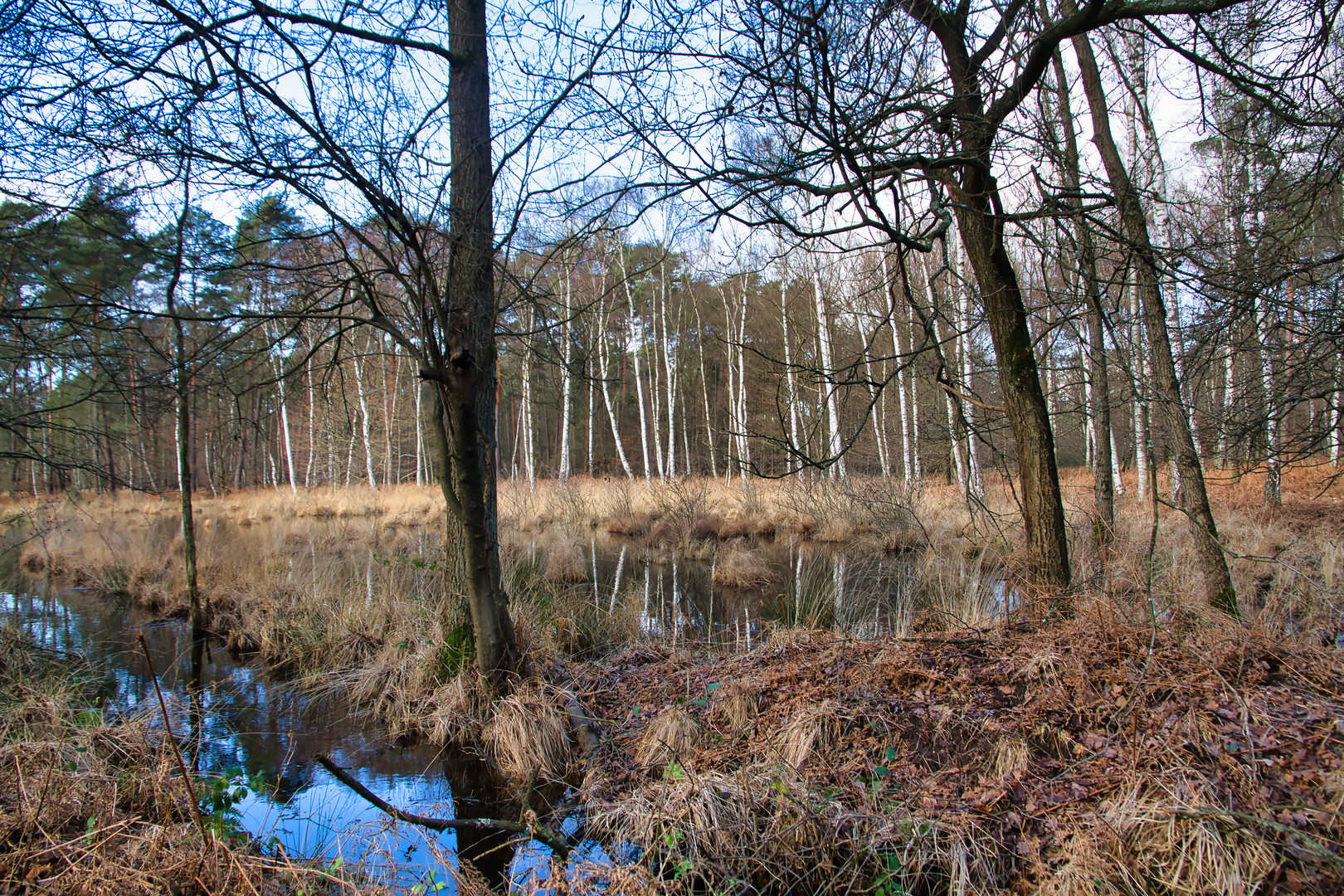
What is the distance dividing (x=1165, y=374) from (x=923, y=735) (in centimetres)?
415

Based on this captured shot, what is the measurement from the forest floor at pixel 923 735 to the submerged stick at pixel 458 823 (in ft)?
0.94

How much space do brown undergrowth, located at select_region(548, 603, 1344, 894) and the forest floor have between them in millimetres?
11

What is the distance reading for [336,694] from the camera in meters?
5.62

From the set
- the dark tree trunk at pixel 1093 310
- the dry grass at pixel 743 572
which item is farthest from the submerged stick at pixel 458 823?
the dry grass at pixel 743 572

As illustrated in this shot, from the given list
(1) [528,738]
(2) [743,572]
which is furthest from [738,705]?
(2) [743,572]

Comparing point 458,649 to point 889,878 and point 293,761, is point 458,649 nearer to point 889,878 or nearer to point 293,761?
point 293,761

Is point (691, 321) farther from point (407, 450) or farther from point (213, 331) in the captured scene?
point (213, 331)

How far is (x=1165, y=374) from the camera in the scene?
5.50m

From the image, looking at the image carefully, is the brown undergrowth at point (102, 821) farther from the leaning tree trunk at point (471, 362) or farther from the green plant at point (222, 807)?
the leaning tree trunk at point (471, 362)

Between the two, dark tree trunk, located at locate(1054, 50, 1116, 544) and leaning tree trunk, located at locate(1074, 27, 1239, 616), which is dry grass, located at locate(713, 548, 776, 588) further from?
leaning tree trunk, located at locate(1074, 27, 1239, 616)

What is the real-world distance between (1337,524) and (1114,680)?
9.16 meters

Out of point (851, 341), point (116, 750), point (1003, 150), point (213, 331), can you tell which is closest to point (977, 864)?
point (1003, 150)

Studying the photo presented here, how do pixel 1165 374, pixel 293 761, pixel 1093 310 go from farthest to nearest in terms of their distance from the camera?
pixel 1165 374 → pixel 293 761 → pixel 1093 310

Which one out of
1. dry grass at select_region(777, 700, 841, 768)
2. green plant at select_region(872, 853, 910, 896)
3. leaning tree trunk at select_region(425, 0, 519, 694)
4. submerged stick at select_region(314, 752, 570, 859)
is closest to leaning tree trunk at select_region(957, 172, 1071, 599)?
dry grass at select_region(777, 700, 841, 768)
